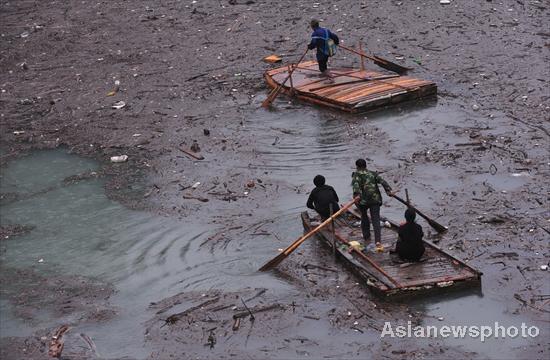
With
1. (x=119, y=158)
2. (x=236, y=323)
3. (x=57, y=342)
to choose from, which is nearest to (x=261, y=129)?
(x=119, y=158)

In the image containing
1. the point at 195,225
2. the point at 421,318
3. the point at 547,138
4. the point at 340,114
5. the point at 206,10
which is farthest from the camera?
the point at 206,10

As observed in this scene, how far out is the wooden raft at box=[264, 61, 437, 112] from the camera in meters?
16.5

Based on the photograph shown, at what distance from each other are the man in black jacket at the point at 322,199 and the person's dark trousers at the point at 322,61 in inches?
245

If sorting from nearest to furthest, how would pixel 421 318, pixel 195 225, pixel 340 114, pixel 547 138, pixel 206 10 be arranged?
pixel 421 318
pixel 195 225
pixel 547 138
pixel 340 114
pixel 206 10

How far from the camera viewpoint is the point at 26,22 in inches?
926

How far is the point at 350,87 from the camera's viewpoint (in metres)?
17.2

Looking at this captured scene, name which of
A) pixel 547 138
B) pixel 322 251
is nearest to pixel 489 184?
pixel 547 138

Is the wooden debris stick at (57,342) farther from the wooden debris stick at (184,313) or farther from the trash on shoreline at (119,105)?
the trash on shoreline at (119,105)

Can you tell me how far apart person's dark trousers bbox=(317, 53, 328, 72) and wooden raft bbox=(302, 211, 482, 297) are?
6.80m

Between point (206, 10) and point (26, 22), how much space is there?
193 inches

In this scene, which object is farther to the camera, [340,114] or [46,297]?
[340,114]

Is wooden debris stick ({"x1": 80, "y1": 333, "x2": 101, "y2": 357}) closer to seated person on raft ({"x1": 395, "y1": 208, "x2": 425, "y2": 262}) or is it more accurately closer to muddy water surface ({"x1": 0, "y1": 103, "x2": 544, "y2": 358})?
muddy water surface ({"x1": 0, "y1": 103, "x2": 544, "y2": 358})

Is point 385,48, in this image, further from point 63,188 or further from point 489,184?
point 63,188

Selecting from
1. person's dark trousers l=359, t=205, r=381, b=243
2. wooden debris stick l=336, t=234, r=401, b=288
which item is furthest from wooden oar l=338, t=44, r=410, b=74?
wooden debris stick l=336, t=234, r=401, b=288
